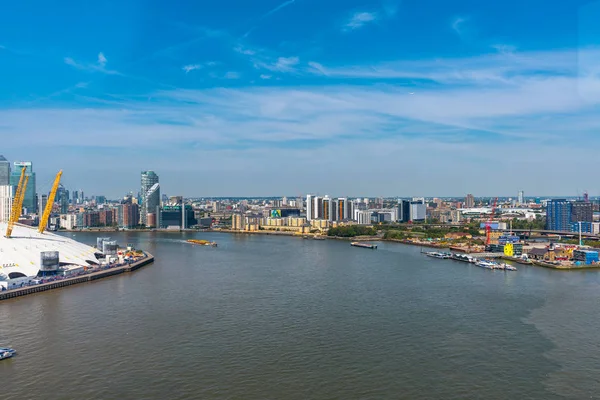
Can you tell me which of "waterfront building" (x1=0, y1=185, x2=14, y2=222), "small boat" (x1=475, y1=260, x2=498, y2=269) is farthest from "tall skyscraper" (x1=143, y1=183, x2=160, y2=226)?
"small boat" (x1=475, y1=260, x2=498, y2=269)

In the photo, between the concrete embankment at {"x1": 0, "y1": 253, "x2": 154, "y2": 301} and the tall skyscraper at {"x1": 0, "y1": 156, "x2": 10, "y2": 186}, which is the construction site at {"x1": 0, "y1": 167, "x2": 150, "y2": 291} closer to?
the concrete embankment at {"x1": 0, "y1": 253, "x2": 154, "y2": 301}

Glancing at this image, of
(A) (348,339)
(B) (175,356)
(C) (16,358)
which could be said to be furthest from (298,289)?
(C) (16,358)

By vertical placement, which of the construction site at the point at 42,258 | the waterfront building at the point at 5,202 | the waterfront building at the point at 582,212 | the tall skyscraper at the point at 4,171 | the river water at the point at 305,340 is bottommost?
the river water at the point at 305,340

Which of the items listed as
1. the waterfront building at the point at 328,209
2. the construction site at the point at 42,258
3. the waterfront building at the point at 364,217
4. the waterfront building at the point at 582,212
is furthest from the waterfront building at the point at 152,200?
the waterfront building at the point at 582,212

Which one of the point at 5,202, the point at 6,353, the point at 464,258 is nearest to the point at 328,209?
the point at 5,202

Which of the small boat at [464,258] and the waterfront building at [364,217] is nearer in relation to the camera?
the small boat at [464,258]

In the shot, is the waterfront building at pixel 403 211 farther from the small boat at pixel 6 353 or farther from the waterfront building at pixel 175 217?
the small boat at pixel 6 353
